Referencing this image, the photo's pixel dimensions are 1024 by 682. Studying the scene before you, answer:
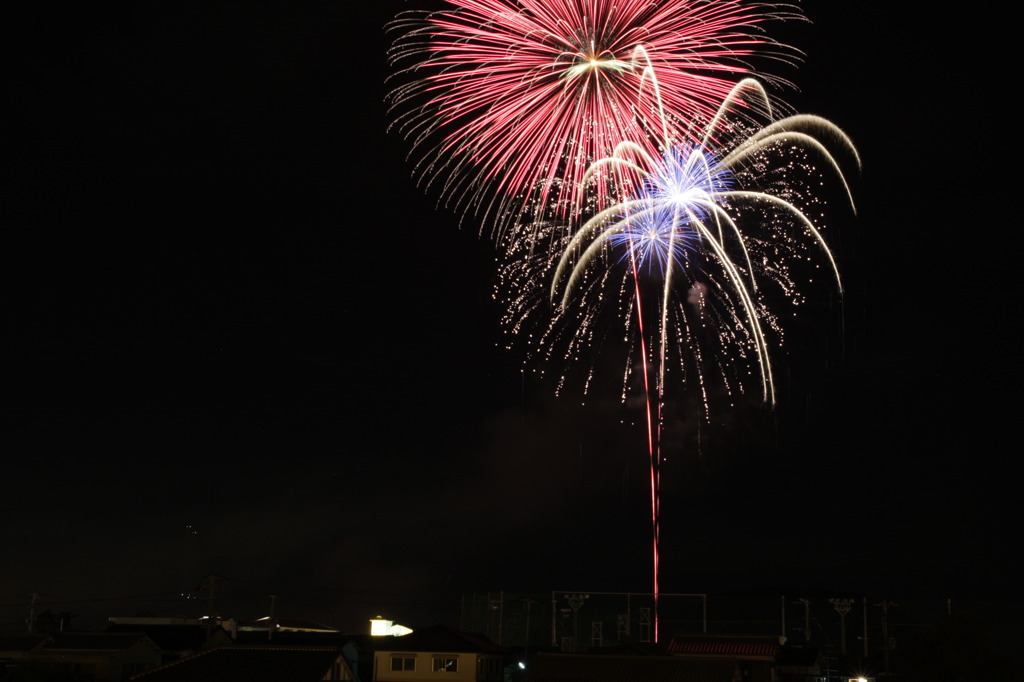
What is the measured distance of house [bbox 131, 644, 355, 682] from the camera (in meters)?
38.4

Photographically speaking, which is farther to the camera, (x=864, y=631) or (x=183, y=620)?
(x=183, y=620)

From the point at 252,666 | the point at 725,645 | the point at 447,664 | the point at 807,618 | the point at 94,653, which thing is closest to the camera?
the point at 252,666

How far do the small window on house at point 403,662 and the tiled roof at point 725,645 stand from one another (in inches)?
478

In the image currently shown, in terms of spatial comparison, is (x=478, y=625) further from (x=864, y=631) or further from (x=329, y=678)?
(x=329, y=678)

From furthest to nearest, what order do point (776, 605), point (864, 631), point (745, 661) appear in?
point (776, 605) < point (864, 631) < point (745, 661)

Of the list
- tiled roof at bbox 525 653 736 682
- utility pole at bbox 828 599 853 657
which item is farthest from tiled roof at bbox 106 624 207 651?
utility pole at bbox 828 599 853 657

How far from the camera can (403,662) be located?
162 feet

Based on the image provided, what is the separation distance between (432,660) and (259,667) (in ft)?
39.0

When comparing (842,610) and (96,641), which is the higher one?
(842,610)

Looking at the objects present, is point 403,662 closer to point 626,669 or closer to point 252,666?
point 252,666

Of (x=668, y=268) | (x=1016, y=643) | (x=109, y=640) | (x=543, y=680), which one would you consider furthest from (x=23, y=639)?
(x=1016, y=643)

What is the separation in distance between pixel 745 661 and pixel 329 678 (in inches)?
639

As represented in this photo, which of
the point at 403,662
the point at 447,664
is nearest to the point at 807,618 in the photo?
the point at 447,664

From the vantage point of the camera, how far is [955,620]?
128 ft
